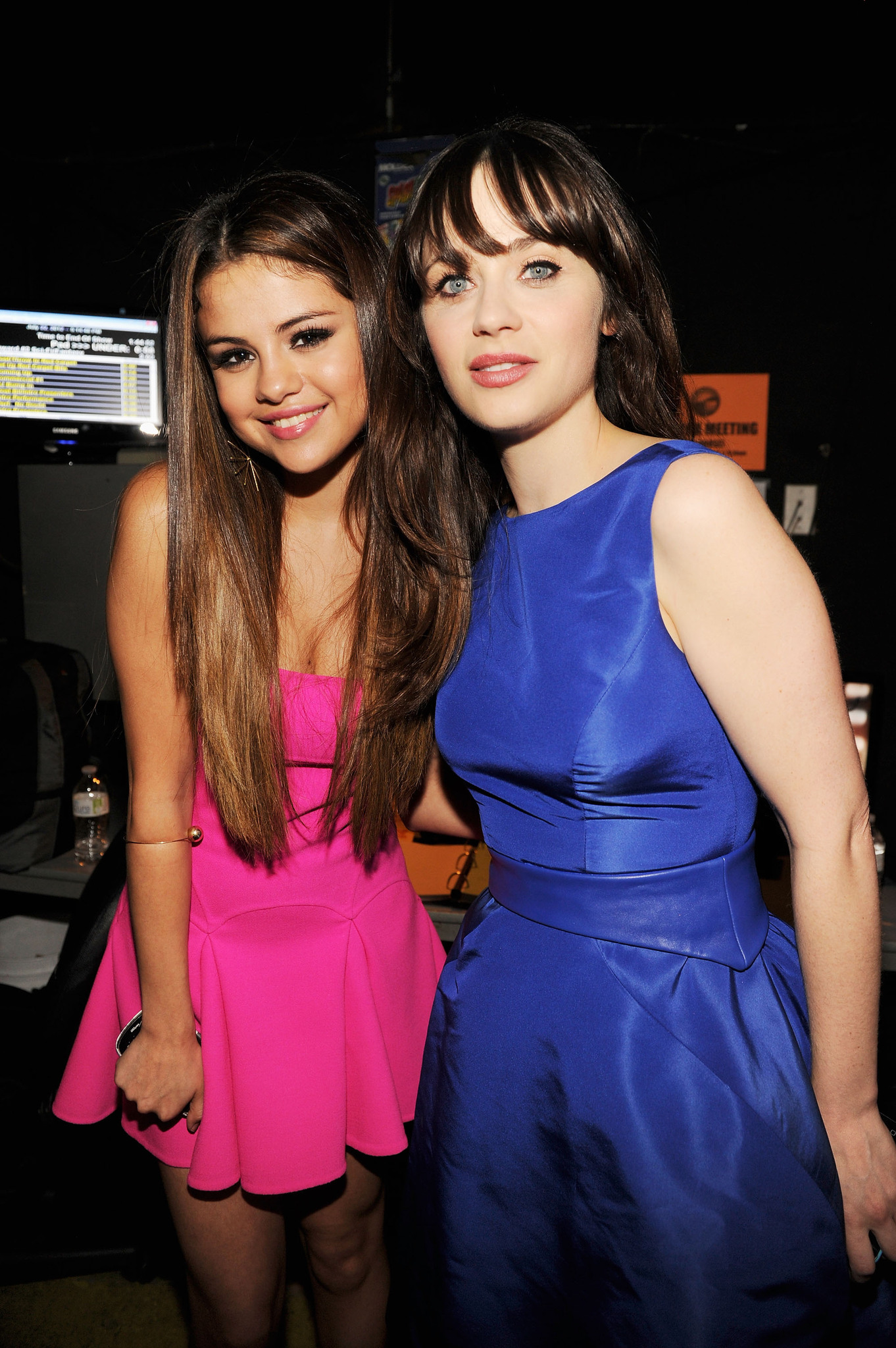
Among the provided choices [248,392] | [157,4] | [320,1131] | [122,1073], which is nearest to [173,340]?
[248,392]

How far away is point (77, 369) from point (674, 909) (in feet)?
10.8

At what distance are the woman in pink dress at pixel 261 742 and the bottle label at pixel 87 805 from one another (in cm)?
138

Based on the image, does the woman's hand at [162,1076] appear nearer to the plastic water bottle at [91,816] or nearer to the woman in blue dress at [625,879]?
the woman in blue dress at [625,879]

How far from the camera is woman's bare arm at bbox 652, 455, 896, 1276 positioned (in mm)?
892

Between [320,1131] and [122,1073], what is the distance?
0.31m

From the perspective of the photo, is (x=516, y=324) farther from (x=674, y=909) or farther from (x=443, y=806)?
(x=443, y=806)

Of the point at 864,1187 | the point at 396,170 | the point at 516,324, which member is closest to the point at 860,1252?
the point at 864,1187

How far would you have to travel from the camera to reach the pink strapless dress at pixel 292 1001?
1.32 m

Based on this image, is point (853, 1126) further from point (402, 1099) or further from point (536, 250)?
point (536, 250)

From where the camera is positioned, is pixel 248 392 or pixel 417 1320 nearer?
pixel 417 1320

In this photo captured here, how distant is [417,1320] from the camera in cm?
110

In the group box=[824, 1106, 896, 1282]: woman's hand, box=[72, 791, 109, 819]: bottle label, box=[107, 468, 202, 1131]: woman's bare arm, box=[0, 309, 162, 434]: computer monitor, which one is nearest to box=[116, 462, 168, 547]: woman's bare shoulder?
box=[107, 468, 202, 1131]: woman's bare arm

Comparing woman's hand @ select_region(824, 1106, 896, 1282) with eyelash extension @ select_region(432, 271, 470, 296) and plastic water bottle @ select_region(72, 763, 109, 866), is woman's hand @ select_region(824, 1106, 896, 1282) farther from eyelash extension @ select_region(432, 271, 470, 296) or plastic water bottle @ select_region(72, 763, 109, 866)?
plastic water bottle @ select_region(72, 763, 109, 866)

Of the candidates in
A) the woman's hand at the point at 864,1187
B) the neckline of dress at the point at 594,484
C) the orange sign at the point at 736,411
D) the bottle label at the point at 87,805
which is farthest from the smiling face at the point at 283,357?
the orange sign at the point at 736,411
